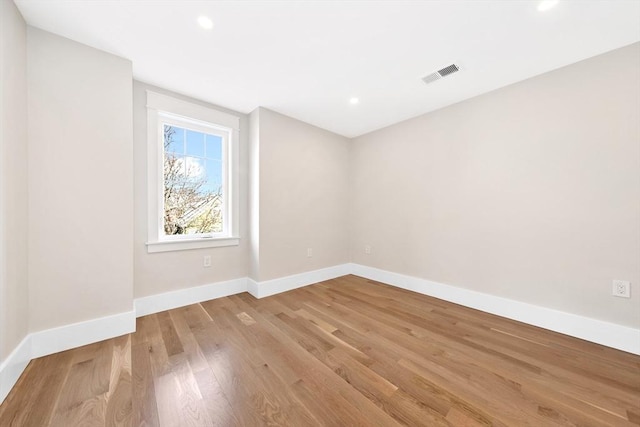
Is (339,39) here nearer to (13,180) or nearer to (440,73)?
(440,73)

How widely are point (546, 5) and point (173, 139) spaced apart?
3368 mm

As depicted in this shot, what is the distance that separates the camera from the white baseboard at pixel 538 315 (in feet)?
5.86

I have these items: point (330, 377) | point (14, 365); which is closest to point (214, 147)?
point (14, 365)

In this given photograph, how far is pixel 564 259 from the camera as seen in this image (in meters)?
2.04

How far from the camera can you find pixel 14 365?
55.1 inches

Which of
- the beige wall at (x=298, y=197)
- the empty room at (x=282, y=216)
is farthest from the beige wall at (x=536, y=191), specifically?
the beige wall at (x=298, y=197)

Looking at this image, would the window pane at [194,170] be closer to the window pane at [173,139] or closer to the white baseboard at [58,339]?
the window pane at [173,139]

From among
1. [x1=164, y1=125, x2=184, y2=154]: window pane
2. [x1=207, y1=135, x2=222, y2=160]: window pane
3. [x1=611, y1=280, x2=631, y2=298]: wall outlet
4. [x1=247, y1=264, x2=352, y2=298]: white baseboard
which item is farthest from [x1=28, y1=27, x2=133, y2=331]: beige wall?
[x1=611, y1=280, x2=631, y2=298]: wall outlet

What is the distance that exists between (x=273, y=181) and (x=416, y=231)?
2.05 meters

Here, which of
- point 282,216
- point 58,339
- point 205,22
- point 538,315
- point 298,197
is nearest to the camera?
point 205,22

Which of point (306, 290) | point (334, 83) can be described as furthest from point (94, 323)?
point (334, 83)

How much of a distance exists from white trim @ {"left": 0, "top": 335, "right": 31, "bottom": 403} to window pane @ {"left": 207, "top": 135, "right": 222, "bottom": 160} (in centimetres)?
219

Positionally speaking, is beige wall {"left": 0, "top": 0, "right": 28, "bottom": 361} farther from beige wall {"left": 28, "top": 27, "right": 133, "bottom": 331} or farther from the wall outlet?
the wall outlet

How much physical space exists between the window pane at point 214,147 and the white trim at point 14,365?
2185 millimetres
